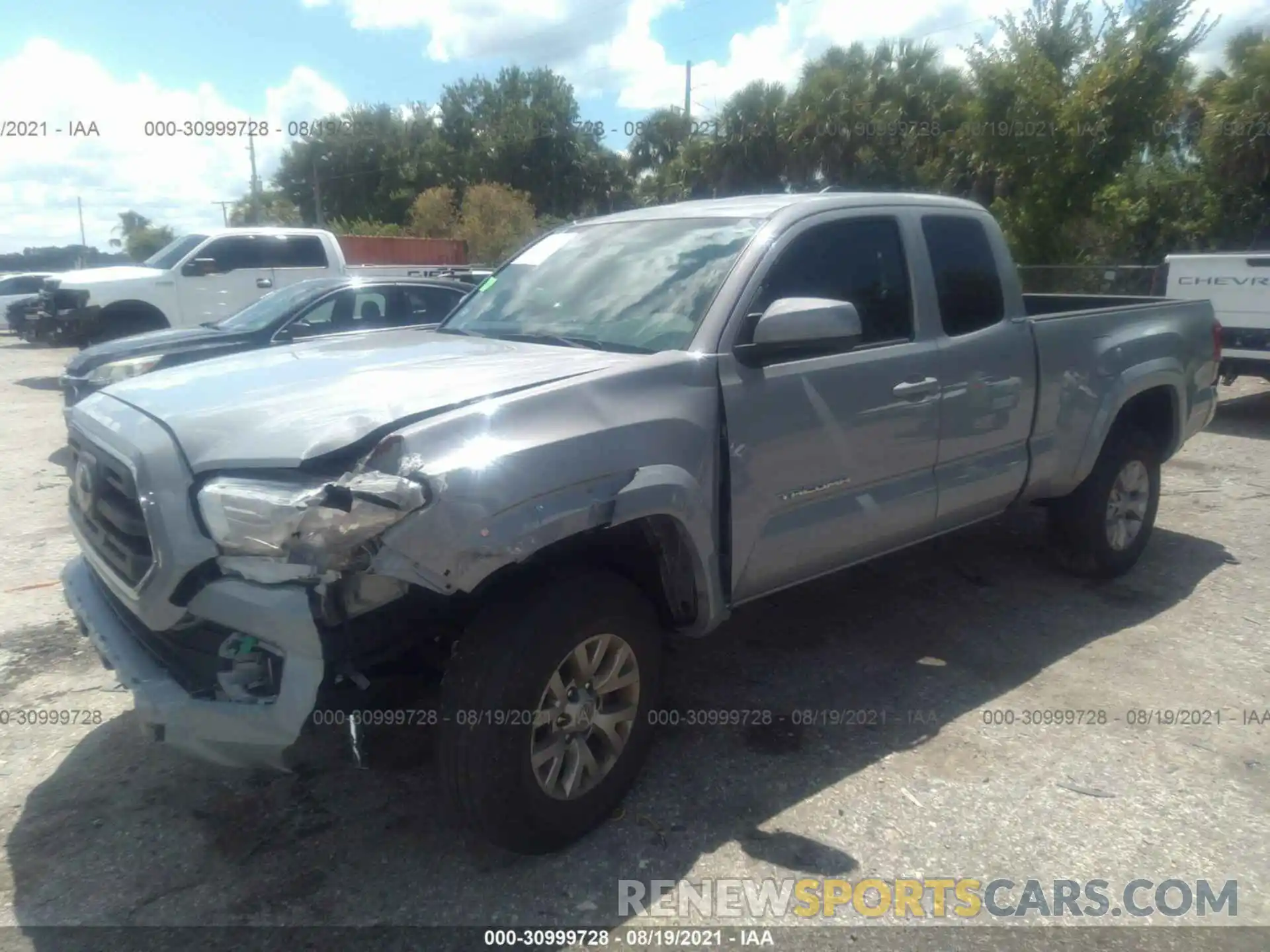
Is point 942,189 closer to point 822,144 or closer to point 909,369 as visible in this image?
point 822,144

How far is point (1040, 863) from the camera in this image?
307 cm

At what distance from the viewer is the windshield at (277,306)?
8.77 meters

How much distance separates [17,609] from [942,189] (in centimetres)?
2327

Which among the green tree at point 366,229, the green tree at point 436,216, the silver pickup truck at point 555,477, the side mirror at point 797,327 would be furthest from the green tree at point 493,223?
the side mirror at point 797,327

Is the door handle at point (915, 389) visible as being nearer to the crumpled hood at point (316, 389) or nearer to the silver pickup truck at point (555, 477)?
the silver pickup truck at point (555, 477)

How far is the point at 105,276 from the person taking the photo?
13.4 metres

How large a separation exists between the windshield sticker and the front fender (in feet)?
5.53

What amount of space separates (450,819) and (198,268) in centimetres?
1187

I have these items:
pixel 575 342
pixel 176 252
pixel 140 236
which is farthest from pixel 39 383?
pixel 140 236

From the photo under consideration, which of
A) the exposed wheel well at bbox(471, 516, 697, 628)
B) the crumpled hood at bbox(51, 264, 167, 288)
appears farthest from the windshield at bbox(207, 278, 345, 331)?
the exposed wheel well at bbox(471, 516, 697, 628)

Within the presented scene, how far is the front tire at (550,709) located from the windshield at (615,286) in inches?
39.0

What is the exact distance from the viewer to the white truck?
9906 mm

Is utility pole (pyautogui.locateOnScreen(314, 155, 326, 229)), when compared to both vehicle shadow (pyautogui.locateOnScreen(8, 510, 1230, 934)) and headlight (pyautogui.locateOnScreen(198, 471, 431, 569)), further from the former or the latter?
headlight (pyautogui.locateOnScreen(198, 471, 431, 569))

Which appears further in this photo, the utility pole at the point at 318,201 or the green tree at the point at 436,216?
the utility pole at the point at 318,201
